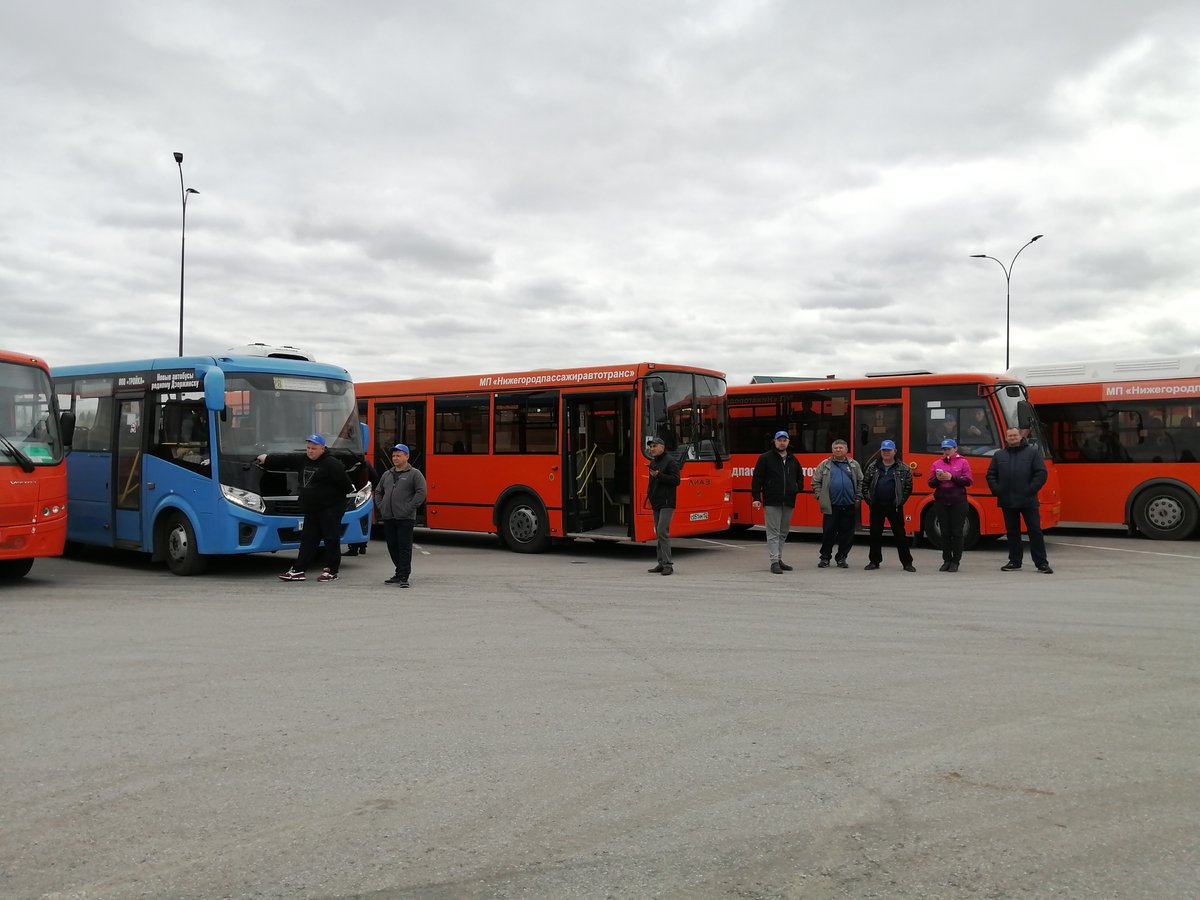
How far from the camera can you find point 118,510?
44.7 feet

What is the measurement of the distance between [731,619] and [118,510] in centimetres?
873

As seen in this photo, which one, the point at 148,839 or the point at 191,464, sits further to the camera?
the point at 191,464

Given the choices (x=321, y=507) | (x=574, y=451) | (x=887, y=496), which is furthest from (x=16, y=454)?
(x=887, y=496)

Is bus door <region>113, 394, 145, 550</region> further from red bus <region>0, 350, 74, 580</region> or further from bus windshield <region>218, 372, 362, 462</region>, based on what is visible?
bus windshield <region>218, 372, 362, 462</region>

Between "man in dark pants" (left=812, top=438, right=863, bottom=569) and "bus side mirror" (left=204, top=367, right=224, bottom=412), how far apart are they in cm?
759

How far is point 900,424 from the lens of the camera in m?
16.7

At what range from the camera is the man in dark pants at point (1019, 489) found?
507 inches

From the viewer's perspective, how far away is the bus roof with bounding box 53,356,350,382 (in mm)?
12875

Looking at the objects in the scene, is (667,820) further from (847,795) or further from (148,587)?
(148,587)

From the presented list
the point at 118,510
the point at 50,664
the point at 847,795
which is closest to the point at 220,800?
the point at 847,795

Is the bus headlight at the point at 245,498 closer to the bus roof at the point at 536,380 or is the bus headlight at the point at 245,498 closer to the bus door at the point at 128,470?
the bus door at the point at 128,470

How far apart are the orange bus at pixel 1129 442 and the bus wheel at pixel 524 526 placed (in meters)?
9.27

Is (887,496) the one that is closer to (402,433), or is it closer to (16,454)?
(402,433)

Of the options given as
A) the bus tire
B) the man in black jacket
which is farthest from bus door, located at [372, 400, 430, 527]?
the bus tire
